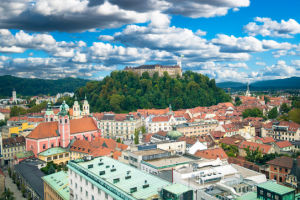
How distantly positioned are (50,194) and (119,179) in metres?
18.3

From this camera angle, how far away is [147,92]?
12669cm

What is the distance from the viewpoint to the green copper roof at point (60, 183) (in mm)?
36469

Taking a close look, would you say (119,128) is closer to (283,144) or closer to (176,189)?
(283,144)

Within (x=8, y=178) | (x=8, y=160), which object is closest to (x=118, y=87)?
(x=8, y=160)

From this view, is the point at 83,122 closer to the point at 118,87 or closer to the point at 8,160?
the point at 8,160

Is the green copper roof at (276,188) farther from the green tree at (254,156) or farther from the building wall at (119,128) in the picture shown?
the building wall at (119,128)

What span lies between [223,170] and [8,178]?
42.1 m

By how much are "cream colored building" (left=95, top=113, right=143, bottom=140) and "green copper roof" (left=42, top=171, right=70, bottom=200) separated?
147 ft

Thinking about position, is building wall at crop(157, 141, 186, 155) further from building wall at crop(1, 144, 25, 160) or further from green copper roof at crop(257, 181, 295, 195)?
building wall at crop(1, 144, 25, 160)

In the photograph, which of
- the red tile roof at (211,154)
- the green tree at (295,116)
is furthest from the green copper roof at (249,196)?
the green tree at (295,116)

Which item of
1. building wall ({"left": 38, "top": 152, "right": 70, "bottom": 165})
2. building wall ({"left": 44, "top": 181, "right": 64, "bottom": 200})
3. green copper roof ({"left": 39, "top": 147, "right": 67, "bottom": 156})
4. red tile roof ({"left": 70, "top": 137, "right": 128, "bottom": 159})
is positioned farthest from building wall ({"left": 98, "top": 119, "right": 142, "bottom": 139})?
building wall ({"left": 44, "top": 181, "right": 64, "bottom": 200})

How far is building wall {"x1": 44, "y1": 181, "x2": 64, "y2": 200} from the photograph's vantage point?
125 feet

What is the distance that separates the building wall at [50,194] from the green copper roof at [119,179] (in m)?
7.57

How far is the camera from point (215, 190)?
25.0 meters
